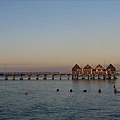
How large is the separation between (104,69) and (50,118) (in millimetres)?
119183

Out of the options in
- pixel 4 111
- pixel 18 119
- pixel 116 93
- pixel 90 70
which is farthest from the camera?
pixel 90 70

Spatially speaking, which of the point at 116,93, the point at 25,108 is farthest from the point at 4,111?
the point at 116,93

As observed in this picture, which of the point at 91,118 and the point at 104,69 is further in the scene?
the point at 104,69

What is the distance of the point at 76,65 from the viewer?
156375 mm

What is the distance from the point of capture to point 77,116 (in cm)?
3922

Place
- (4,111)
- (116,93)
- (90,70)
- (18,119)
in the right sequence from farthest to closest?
(90,70) < (116,93) < (4,111) < (18,119)

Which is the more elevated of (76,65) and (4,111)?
(76,65)

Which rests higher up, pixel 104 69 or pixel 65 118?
pixel 104 69

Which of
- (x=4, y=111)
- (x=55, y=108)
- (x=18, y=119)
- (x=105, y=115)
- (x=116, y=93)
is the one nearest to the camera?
(x=18, y=119)

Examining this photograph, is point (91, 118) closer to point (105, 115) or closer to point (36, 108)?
point (105, 115)

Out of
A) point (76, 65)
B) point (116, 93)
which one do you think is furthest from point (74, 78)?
point (116, 93)

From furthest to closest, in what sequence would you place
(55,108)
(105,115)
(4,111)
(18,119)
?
(55,108) < (4,111) < (105,115) < (18,119)

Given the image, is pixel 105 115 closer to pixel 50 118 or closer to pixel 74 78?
pixel 50 118

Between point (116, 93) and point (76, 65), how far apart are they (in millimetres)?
84498
